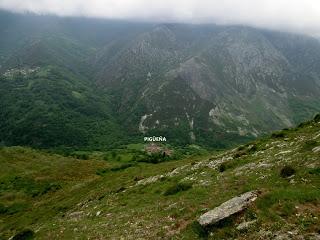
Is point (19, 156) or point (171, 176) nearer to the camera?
point (171, 176)

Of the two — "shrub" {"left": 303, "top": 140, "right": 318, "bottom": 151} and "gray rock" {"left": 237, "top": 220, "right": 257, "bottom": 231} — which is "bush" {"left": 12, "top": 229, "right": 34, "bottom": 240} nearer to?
"gray rock" {"left": 237, "top": 220, "right": 257, "bottom": 231}

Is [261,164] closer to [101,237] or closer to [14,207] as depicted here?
[101,237]

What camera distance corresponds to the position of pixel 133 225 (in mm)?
37469

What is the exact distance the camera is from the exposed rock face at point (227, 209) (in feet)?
104

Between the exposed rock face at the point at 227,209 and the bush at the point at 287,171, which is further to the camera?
the bush at the point at 287,171

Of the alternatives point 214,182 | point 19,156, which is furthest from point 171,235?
point 19,156

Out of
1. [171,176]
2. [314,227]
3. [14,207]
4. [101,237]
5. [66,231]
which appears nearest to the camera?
[314,227]

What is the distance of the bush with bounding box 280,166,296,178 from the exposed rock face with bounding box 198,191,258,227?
243 inches

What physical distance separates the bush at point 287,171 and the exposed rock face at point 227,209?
20.3ft

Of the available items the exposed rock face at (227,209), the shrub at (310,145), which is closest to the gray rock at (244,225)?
the exposed rock face at (227,209)

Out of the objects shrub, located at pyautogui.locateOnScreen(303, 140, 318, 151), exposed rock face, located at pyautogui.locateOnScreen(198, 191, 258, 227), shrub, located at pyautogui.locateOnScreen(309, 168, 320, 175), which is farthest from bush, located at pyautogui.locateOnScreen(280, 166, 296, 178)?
shrub, located at pyautogui.locateOnScreen(303, 140, 318, 151)

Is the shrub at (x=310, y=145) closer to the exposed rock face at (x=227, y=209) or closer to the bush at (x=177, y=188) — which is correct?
the bush at (x=177, y=188)

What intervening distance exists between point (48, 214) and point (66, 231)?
25.2m

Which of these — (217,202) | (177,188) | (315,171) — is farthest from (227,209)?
(177,188)
